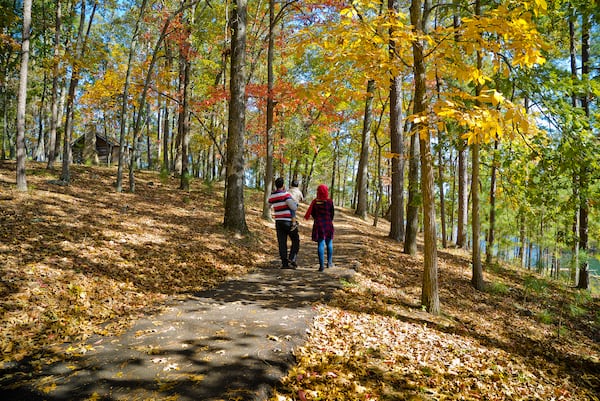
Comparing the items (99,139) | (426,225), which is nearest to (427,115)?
(426,225)

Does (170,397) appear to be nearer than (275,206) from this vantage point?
Yes

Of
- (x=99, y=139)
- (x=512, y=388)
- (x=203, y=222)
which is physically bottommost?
(x=512, y=388)

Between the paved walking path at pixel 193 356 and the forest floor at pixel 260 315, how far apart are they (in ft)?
0.09

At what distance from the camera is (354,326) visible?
4.95 meters

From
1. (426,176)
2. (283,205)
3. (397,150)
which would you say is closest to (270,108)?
(397,150)

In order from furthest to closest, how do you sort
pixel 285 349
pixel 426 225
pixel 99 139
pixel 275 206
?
pixel 99 139 < pixel 275 206 < pixel 426 225 < pixel 285 349

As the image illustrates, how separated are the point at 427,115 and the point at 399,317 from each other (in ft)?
11.1

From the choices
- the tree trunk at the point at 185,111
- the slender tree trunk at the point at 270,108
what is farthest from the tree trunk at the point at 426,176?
the tree trunk at the point at 185,111

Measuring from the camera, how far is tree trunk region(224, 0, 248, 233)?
967 cm

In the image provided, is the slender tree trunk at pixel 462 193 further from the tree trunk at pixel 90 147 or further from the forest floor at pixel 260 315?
the tree trunk at pixel 90 147

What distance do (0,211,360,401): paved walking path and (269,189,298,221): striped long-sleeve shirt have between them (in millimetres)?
2116

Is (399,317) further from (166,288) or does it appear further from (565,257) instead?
(565,257)

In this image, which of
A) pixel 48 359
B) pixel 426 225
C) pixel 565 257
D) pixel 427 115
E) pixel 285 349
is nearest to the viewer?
pixel 48 359

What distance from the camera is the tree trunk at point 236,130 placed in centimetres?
967
